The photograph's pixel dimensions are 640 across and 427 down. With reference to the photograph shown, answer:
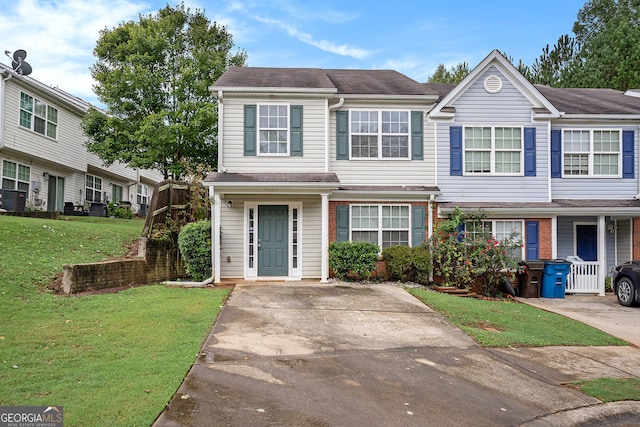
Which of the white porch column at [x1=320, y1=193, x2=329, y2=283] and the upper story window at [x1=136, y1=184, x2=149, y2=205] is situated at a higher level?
the upper story window at [x1=136, y1=184, x2=149, y2=205]

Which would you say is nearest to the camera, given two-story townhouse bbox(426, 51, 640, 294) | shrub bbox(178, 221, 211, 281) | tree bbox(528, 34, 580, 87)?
shrub bbox(178, 221, 211, 281)

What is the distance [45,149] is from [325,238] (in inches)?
600

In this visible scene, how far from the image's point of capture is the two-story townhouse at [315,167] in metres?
13.1

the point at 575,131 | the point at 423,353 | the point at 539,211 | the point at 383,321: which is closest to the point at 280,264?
the point at 383,321

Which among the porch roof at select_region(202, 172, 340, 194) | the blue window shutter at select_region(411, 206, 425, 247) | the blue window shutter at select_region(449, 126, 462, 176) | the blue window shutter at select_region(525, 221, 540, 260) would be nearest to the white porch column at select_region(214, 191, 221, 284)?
the porch roof at select_region(202, 172, 340, 194)

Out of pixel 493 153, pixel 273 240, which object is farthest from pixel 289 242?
pixel 493 153

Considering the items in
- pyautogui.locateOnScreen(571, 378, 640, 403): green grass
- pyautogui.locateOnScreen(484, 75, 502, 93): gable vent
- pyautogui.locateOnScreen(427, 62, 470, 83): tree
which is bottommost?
pyautogui.locateOnScreen(571, 378, 640, 403): green grass

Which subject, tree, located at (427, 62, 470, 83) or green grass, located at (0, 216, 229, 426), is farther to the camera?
tree, located at (427, 62, 470, 83)

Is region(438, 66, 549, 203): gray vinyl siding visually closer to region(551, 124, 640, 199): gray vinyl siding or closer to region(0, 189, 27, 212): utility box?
region(551, 124, 640, 199): gray vinyl siding

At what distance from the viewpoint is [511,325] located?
28.4ft

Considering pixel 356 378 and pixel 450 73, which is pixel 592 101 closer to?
pixel 356 378

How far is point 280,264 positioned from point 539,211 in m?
8.02

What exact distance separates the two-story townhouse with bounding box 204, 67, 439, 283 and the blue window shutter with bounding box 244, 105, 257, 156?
1.2 inches

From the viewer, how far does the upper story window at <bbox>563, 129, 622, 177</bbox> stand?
1437 centimetres
